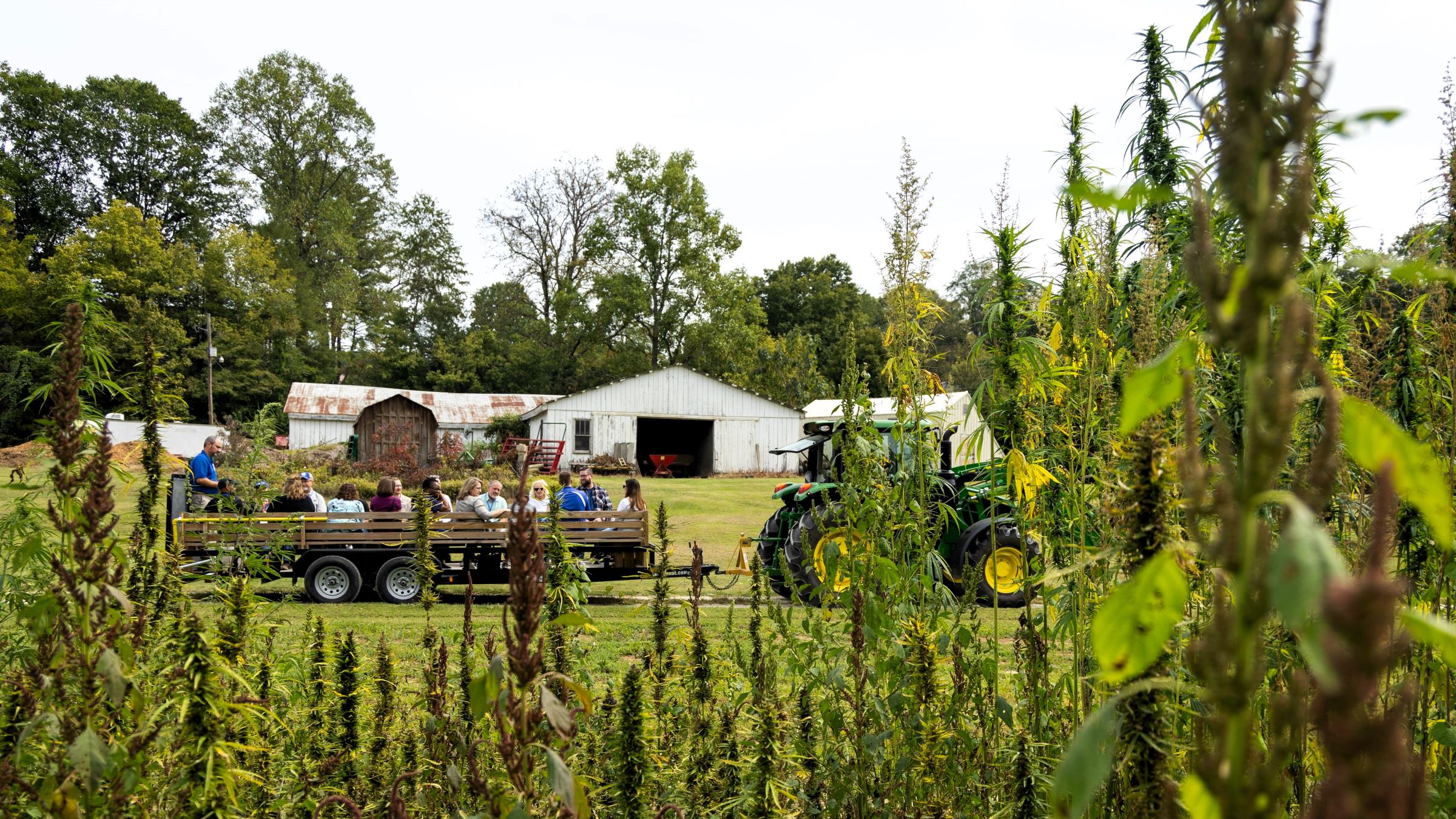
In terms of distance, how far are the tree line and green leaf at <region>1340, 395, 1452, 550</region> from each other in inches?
1648

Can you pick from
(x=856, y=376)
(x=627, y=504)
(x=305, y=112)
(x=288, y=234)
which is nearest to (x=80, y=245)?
(x=288, y=234)

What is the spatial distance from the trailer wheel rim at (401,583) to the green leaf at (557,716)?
1056 centimetres

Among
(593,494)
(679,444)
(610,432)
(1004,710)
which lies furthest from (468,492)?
(679,444)

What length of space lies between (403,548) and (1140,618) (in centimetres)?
1138

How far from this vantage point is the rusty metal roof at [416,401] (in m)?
36.5

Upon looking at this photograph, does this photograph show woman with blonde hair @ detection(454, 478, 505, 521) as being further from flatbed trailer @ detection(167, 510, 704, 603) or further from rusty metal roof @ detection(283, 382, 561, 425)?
rusty metal roof @ detection(283, 382, 561, 425)

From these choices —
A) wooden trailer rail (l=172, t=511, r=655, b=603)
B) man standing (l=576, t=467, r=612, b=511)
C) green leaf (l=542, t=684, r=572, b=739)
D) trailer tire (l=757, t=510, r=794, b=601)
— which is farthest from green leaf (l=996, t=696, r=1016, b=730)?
man standing (l=576, t=467, r=612, b=511)

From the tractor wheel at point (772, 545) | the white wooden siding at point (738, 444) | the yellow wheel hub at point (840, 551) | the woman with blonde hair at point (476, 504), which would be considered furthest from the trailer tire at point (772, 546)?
the white wooden siding at point (738, 444)

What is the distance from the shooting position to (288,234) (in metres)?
49.8

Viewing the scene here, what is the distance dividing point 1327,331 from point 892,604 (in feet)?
5.78

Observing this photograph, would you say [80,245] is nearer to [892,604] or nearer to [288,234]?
[288,234]

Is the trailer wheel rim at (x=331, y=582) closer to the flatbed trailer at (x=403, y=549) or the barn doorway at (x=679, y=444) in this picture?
the flatbed trailer at (x=403, y=549)

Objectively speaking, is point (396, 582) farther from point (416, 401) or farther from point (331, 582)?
point (416, 401)

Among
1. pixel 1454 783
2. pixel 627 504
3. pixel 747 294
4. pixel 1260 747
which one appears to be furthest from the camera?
pixel 747 294
